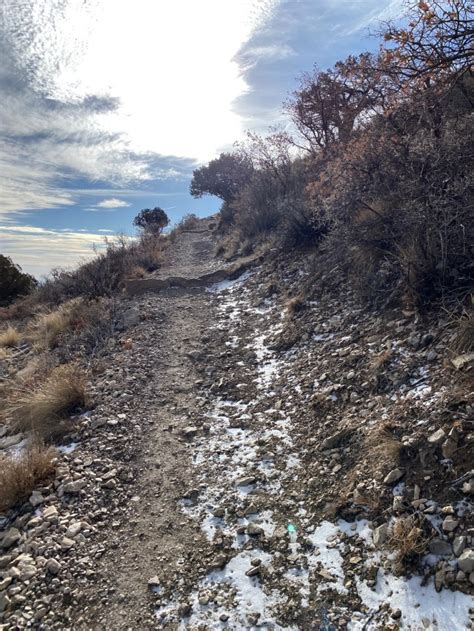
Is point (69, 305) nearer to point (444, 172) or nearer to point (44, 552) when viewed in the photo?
point (44, 552)

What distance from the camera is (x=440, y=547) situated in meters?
2.50

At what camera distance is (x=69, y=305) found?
37.3 ft

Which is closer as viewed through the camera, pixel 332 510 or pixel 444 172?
pixel 332 510

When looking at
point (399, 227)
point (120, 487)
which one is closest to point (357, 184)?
point (399, 227)

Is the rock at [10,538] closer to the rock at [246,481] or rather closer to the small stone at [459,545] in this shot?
the rock at [246,481]

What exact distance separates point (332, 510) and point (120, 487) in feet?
7.17

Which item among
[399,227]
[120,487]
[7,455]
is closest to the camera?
[120,487]

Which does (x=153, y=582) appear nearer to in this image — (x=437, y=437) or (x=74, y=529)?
(x=74, y=529)

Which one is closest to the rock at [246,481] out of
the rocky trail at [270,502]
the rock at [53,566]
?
the rocky trail at [270,502]

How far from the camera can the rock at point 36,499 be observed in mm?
3771

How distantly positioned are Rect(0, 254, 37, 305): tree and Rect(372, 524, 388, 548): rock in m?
21.1

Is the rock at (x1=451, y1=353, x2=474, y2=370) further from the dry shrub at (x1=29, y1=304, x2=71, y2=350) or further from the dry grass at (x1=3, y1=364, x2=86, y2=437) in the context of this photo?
the dry shrub at (x1=29, y1=304, x2=71, y2=350)

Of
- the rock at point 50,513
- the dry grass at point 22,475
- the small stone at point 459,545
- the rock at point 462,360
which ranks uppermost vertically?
the rock at point 462,360

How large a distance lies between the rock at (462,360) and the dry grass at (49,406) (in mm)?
4512
